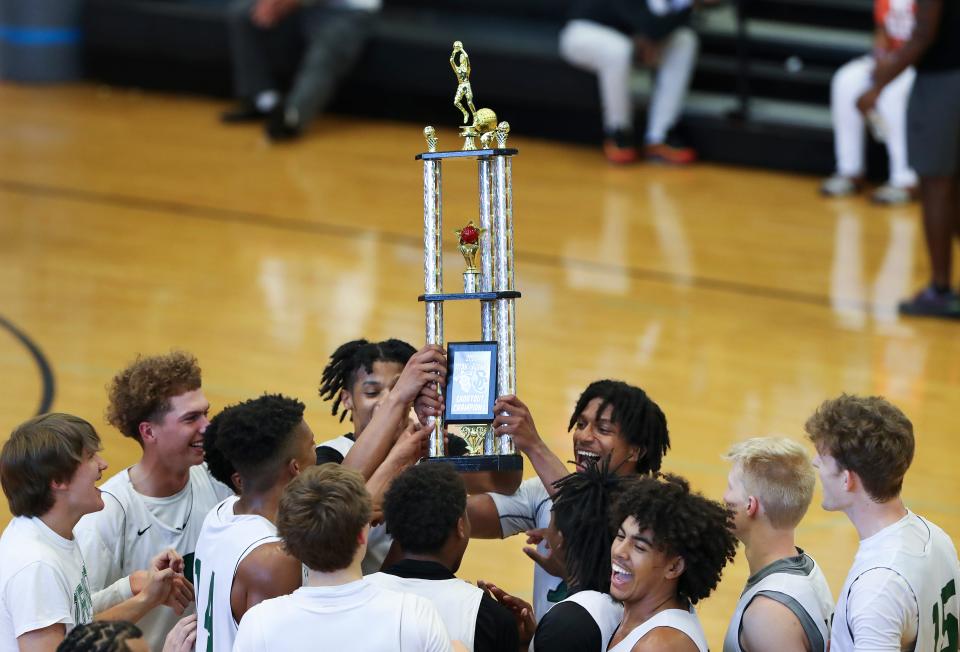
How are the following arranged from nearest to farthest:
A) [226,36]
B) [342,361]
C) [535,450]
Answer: [535,450] → [342,361] → [226,36]

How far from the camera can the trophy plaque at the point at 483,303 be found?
12.6ft

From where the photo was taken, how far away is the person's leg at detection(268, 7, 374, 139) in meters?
12.0

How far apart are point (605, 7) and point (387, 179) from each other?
6.85 ft

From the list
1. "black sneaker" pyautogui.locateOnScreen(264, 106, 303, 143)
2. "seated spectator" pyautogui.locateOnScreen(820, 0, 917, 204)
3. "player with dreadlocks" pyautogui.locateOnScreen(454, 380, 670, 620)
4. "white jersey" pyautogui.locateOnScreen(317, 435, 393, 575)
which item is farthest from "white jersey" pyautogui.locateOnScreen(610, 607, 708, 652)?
"black sneaker" pyautogui.locateOnScreen(264, 106, 303, 143)

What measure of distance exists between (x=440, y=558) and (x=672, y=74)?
8.40 metres

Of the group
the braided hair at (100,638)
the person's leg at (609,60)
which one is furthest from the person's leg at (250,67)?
the braided hair at (100,638)

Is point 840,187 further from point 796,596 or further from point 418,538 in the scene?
point 418,538

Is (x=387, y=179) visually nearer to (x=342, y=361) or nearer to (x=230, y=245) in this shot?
(x=230, y=245)

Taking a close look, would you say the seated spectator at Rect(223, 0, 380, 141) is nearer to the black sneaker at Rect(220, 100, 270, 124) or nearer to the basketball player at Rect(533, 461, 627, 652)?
the black sneaker at Rect(220, 100, 270, 124)

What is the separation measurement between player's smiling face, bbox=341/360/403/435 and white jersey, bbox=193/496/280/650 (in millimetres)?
730

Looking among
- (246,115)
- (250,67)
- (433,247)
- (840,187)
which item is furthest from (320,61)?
(433,247)

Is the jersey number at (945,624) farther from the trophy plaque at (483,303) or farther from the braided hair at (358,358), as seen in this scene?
the braided hair at (358,358)

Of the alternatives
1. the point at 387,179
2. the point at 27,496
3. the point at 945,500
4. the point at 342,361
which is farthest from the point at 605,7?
the point at 27,496

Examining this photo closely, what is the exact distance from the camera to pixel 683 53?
→ 11.2 metres
